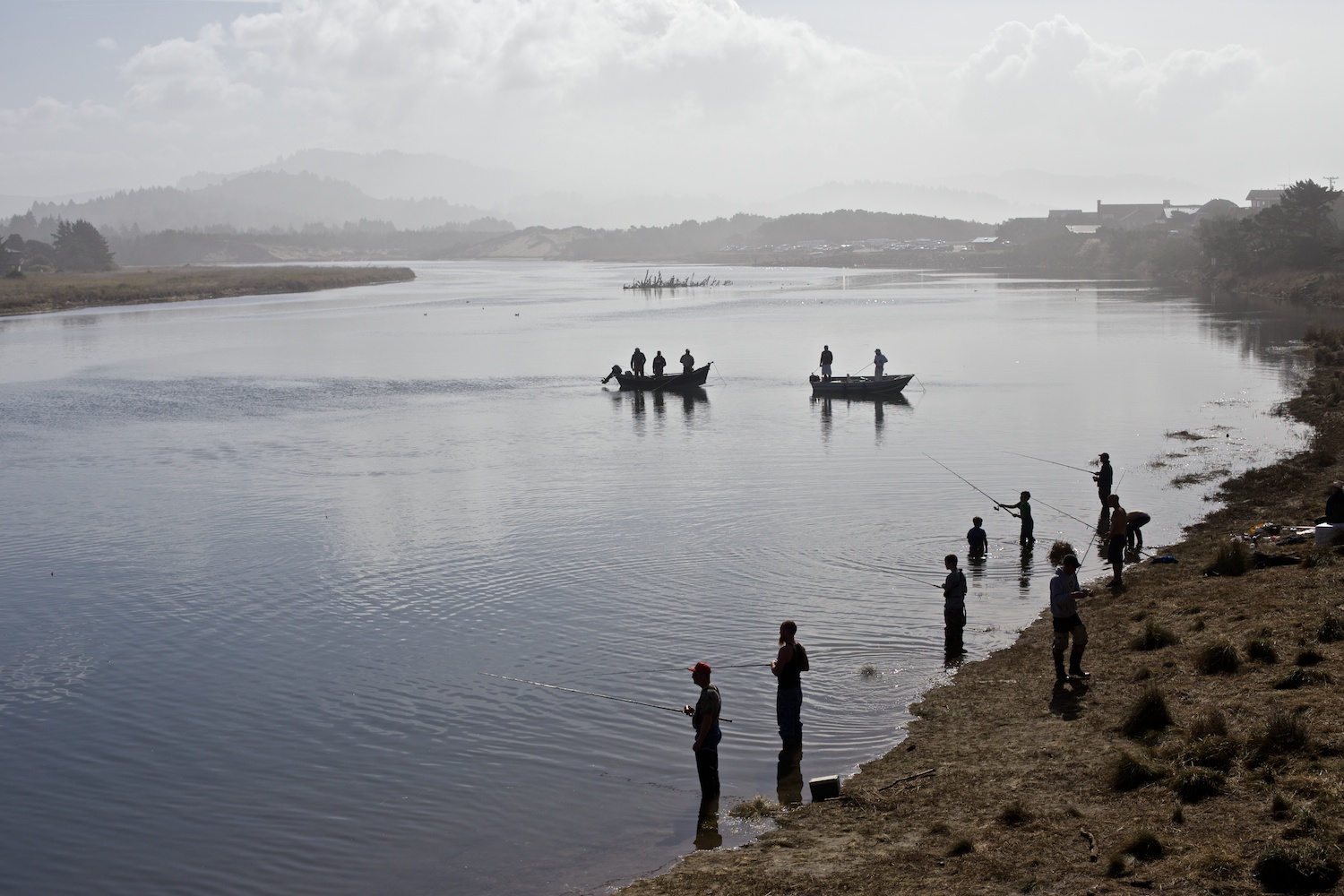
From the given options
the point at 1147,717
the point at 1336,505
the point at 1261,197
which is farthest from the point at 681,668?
the point at 1261,197

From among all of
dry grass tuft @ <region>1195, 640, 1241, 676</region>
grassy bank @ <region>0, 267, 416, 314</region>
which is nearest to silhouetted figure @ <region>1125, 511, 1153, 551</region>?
dry grass tuft @ <region>1195, 640, 1241, 676</region>

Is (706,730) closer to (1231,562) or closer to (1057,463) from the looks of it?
(1231,562)

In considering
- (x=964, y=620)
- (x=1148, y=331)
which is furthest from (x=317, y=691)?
(x=1148, y=331)

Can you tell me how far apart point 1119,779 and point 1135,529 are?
37.8ft

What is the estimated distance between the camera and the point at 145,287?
4978 inches

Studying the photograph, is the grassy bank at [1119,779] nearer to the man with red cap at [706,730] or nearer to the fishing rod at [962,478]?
the man with red cap at [706,730]

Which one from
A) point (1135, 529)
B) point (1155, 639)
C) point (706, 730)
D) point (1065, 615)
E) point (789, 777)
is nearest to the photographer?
point (706, 730)

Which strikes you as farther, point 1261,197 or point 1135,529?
point 1261,197

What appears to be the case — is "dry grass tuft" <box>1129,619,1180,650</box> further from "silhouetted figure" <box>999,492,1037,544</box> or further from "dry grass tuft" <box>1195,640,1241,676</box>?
"silhouetted figure" <box>999,492,1037,544</box>

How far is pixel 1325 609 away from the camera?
13.8 m

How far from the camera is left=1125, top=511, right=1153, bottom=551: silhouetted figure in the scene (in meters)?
20.8

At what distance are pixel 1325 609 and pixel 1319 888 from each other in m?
6.80

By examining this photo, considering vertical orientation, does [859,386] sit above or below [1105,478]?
above

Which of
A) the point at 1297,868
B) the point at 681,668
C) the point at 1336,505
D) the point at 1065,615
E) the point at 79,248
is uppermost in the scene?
the point at 79,248
